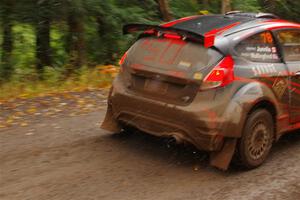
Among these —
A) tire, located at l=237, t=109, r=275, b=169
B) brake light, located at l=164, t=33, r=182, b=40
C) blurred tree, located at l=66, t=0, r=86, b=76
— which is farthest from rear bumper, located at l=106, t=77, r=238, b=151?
blurred tree, located at l=66, t=0, r=86, b=76

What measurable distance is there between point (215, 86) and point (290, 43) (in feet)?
5.56

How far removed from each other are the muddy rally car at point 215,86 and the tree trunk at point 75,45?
6.24 metres

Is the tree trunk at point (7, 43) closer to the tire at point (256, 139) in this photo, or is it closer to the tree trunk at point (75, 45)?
the tree trunk at point (75, 45)

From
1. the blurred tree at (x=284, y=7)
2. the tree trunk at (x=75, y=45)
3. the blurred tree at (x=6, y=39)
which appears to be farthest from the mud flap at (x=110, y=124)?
the blurred tree at (x=284, y=7)

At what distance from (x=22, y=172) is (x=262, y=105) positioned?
2944 millimetres

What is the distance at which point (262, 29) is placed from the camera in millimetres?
5910

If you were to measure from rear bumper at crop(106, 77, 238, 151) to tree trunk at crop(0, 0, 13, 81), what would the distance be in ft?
20.7

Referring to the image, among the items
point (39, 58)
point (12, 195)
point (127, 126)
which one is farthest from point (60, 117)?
point (39, 58)

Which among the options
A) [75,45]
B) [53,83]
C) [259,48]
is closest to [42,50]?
[75,45]

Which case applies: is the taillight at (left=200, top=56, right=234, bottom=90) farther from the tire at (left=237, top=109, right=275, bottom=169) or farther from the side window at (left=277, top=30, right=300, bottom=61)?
the side window at (left=277, top=30, right=300, bottom=61)

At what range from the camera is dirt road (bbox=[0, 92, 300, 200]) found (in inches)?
196

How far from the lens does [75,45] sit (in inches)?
508

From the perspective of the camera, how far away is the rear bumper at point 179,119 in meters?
5.23

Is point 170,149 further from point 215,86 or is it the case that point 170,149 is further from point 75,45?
point 75,45
